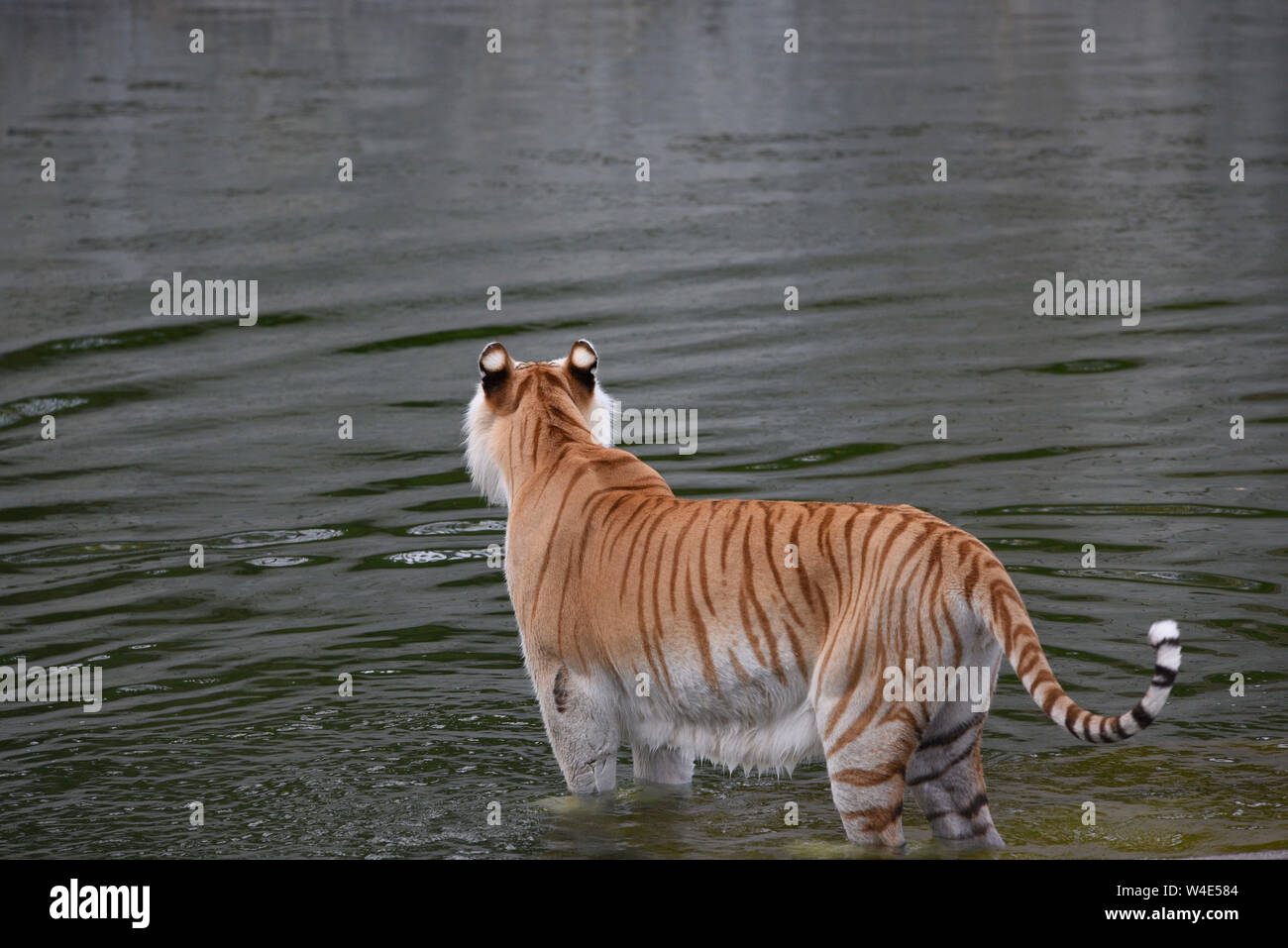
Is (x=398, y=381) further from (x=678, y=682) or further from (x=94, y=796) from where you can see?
(x=678, y=682)

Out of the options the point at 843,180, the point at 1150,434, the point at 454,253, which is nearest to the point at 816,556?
the point at 1150,434

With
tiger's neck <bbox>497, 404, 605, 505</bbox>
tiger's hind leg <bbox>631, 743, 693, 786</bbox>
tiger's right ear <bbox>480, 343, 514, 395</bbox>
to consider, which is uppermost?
tiger's right ear <bbox>480, 343, 514, 395</bbox>

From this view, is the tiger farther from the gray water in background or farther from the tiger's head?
the gray water in background

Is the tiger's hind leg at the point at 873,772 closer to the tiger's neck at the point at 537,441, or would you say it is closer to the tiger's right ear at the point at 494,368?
the tiger's neck at the point at 537,441

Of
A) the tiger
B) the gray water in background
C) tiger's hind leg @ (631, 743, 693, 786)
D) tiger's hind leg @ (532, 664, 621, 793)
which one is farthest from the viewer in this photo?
the gray water in background

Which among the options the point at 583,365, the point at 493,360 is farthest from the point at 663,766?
the point at 493,360

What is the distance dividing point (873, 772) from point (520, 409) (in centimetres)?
205

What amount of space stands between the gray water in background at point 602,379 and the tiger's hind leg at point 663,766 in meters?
0.10

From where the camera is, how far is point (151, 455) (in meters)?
11.8

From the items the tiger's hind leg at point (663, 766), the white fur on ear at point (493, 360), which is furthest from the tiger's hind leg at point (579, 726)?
the white fur on ear at point (493, 360)

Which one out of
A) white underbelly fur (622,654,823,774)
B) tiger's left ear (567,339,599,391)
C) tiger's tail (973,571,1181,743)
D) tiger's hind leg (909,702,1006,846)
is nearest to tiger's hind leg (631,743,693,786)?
white underbelly fur (622,654,823,774)

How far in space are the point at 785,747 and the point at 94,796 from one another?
265cm

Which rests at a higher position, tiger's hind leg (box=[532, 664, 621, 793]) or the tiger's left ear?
the tiger's left ear

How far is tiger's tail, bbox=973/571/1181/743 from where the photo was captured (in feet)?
16.3
